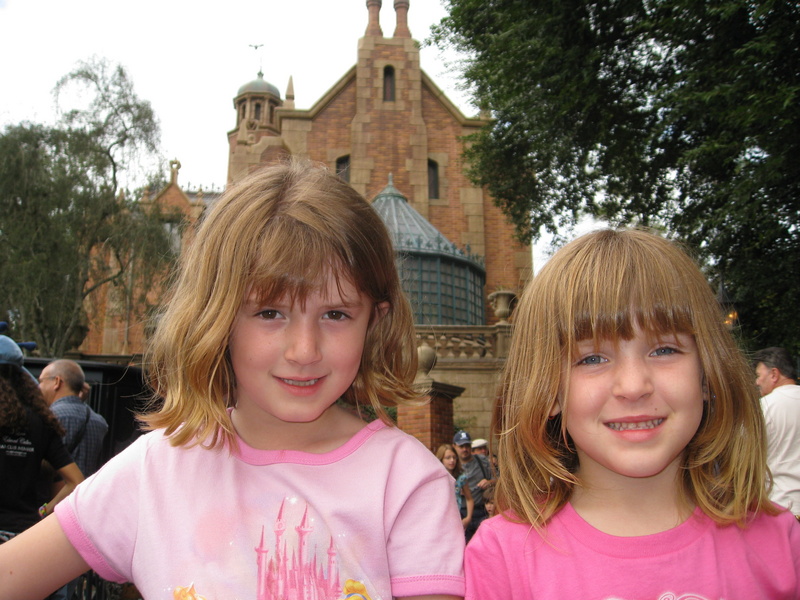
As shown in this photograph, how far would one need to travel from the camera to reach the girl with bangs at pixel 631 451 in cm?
157

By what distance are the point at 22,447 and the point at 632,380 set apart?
128 inches

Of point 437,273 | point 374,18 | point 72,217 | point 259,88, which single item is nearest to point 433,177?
point 374,18

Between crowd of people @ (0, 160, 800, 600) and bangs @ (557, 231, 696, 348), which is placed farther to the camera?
bangs @ (557, 231, 696, 348)

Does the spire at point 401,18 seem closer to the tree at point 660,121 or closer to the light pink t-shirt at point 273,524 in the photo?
the tree at point 660,121

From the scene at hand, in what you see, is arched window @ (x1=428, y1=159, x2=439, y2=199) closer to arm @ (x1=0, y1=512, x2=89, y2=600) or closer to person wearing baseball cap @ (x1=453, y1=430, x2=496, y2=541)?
person wearing baseball cap @ (x1=453, y1=430, x2=496, y2=541)

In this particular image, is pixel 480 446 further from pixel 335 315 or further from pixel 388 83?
pixel 388 83

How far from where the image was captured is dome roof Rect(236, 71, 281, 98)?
4950 centimetres

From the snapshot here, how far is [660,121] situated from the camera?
11141 mm

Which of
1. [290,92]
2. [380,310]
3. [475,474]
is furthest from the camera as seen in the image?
[290,92]

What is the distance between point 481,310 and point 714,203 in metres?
8.37

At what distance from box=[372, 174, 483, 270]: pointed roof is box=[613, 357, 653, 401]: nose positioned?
14.4 metres

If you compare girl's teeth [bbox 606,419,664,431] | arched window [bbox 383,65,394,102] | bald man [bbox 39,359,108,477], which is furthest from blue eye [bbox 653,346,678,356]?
arched window [bbox 383,65,394,102]

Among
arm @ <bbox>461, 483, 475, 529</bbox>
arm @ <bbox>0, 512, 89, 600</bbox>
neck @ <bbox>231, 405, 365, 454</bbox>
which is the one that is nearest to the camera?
arm @ <bbox>0, 512, 89, 600</bbox>

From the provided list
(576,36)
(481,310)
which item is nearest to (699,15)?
(576,36)
